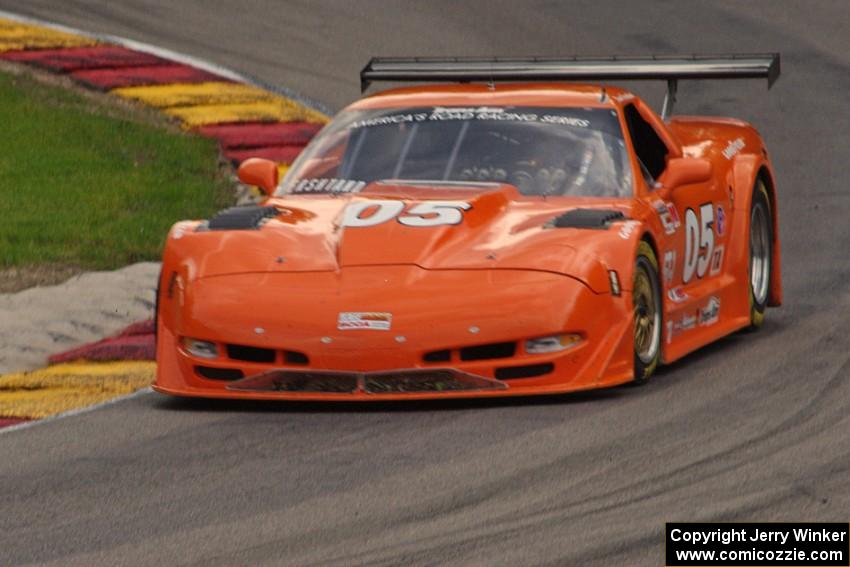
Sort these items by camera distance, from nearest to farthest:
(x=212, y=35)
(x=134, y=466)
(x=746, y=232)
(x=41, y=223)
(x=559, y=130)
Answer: (x=134, y=466)
(x=559, y=130)
(x=746, y=232)
(x=41, y=223)
(x=212, y=35)

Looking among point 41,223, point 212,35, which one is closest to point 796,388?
point 41,223

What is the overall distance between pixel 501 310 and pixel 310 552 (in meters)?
2.49

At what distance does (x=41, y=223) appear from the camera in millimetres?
13148

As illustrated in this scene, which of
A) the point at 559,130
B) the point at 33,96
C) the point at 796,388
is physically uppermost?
the point at 559,130

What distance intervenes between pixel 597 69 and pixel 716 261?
4.91ft

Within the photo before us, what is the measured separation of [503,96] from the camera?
9859 millimetres

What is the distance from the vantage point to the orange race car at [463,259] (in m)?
8.21

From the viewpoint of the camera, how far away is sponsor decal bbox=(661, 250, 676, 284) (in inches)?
363

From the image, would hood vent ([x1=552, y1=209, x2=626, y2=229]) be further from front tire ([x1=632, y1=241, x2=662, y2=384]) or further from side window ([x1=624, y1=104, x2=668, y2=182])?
side window ([x1=624, y1=104, x2=668, y2=182])

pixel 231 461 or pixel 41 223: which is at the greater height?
pixel 231 461

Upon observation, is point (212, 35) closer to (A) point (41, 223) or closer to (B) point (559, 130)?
(A) point (41, 223)

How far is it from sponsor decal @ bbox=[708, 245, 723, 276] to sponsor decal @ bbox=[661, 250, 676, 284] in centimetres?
71

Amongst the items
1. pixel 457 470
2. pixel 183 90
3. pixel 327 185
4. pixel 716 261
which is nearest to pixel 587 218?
pixel 327 185

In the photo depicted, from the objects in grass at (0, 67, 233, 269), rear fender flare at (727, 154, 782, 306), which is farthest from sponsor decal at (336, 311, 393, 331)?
grass at (0, 67, 233, 269)
